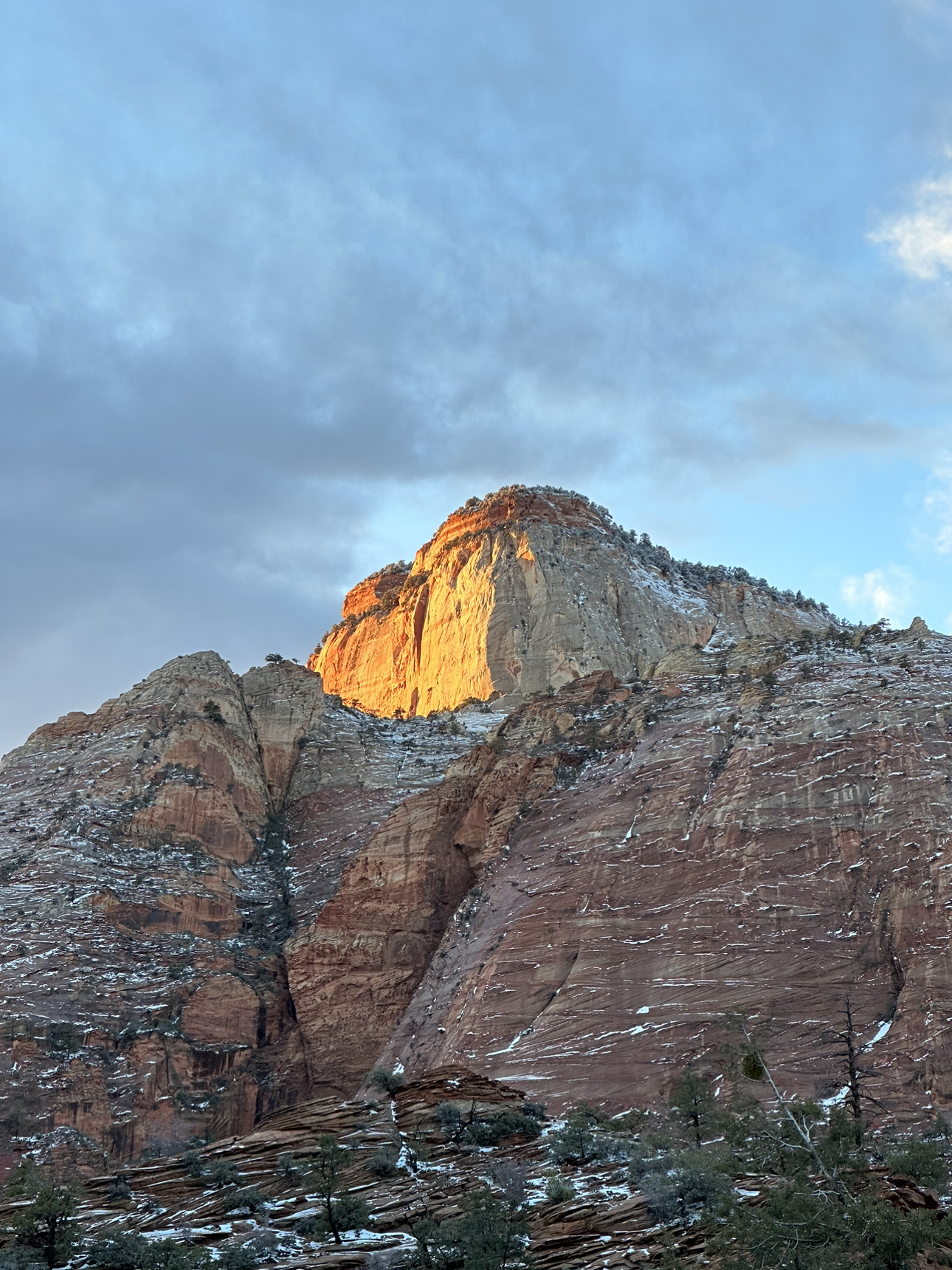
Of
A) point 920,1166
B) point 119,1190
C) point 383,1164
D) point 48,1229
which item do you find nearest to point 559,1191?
point 383,1164

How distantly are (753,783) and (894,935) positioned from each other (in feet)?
27.5

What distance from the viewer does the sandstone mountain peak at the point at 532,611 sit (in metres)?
88.3

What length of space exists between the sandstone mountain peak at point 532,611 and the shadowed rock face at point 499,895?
68.1 feet

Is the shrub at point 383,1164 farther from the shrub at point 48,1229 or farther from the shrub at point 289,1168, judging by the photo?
the shrub at point 48,1229

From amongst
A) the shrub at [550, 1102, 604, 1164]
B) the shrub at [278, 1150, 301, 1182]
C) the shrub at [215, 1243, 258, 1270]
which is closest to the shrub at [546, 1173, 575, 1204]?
the shrub at [550, 1102, 604, 1164]

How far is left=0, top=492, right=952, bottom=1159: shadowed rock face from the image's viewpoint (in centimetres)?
3975

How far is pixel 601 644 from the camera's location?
8769 cm

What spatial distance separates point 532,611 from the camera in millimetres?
90188

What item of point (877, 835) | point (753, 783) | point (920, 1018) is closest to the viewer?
point (920, 1018)

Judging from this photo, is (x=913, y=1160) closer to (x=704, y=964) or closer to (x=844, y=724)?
(x=704, y=964)

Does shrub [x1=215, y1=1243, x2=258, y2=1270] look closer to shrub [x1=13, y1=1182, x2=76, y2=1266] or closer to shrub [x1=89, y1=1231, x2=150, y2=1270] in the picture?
shrub [x1=89, y1=1231, x2=150, y2=1270]

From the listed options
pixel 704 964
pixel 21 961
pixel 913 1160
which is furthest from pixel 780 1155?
pixel 21 961

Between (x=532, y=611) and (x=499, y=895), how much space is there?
42.7m

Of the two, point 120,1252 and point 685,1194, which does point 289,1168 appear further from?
point 685,1194
